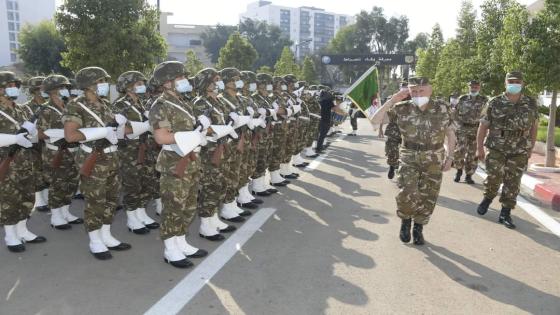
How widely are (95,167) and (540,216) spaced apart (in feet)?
19.2

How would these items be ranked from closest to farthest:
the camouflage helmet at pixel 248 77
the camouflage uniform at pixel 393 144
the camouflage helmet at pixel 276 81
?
the camouflage helmet at pixel 248 77 → the camouflage helmet at pixel 276 81 → the camouflage uniform at pixel 393 144

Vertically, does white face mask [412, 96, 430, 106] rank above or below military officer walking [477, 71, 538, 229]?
above

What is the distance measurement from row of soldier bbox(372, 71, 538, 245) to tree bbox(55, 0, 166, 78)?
9.66m

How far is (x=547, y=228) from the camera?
6.00 meters

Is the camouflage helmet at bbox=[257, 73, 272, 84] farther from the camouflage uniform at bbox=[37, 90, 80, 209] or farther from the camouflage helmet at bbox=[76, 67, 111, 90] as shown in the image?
the camouflage helmet at bbox=[76, 67, 111, 90]

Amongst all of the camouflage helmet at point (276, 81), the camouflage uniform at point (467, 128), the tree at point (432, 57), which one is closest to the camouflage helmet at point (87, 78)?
the camouflage helmet at point (276, 81)

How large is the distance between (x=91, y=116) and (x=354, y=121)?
16031 mm

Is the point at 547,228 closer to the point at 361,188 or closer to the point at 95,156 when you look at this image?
the point at 361,188

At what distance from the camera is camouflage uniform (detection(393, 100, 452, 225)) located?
5.10 m

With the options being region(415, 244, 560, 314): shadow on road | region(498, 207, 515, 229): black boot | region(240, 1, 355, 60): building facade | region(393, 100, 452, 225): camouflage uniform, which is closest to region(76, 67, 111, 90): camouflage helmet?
region(393, 100, 452, 225): camouflage uniform

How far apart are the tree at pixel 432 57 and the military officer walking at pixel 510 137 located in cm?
2350

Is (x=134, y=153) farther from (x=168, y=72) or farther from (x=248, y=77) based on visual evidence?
(x=248, y=77)

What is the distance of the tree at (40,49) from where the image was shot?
38.7 metres

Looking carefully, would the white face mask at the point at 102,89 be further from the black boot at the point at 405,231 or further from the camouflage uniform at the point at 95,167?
the black boot at the point at 405,231
